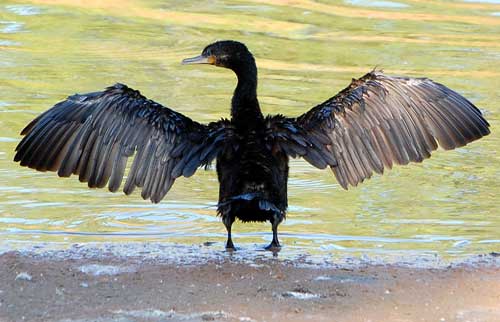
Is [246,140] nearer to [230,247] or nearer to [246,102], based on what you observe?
[246,102]

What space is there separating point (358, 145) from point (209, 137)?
1.08 m

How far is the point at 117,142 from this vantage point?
8562 millimetres

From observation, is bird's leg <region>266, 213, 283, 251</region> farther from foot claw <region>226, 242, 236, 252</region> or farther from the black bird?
foot claw <region>226, 242, 236, 252</region>

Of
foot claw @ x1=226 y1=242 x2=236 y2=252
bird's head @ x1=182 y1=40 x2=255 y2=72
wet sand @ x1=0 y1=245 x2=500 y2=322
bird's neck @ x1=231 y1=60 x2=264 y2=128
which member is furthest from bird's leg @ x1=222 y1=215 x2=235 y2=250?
bird's head @ x1=182 y1=40 x2=255 y2=72

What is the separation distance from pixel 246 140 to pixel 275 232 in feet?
2.27

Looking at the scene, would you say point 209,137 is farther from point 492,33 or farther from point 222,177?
point 492,33

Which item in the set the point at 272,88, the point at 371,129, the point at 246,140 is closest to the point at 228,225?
the point at 246,140

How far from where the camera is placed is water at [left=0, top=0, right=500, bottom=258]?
30.5ft

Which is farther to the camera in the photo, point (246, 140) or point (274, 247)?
point (274, 247)

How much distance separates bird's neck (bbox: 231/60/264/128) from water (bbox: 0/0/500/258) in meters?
0.95

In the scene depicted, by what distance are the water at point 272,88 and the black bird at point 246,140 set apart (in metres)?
0.62

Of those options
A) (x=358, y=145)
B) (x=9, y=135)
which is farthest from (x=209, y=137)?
(x=9, y=135)

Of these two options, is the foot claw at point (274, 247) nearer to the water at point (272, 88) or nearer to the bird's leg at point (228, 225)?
the water at point (272, 88)

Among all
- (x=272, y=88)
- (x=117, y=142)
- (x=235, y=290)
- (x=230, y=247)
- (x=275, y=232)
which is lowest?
(x=272, y=88)
